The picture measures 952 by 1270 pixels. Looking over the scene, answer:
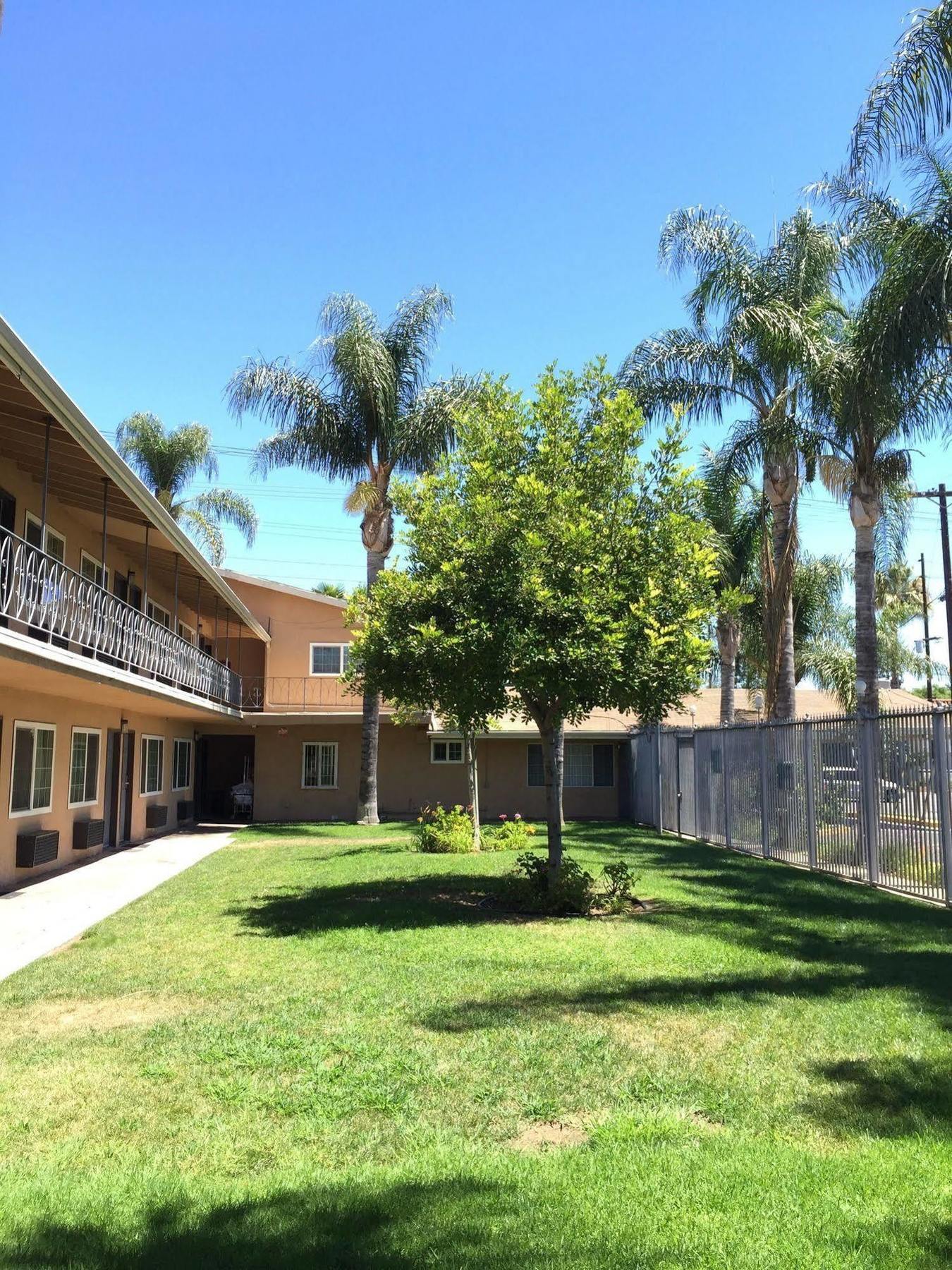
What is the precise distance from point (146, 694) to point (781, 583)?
408 inches

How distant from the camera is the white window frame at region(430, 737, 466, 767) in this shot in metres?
27.6

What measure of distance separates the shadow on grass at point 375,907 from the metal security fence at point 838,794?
440 centimetres

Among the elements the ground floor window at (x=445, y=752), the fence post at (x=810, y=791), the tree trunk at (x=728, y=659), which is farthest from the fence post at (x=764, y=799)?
the ground floor window at (x=445, y=752)

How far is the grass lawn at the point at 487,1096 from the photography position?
3621mm

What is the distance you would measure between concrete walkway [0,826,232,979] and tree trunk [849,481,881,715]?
11096 mm

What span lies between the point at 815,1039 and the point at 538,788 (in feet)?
72.7

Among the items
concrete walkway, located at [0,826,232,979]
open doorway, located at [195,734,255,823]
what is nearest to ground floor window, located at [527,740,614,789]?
open doorway, located at [195,734,255,823]

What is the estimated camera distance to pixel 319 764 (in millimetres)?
27953

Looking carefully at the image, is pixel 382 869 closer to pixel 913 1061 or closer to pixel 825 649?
pixel 913 1061

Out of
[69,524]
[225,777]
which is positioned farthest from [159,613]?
[225,777]

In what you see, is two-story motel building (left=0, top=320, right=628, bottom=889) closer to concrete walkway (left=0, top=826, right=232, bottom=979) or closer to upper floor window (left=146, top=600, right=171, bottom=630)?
upper floor window (left=146, top=600, right=171, bottom=630)

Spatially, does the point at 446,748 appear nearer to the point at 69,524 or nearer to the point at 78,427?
the point at 69,524

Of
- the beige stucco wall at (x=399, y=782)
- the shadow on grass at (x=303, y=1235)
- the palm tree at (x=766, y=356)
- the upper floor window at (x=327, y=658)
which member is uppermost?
the palm tree at (x=766, y=356)

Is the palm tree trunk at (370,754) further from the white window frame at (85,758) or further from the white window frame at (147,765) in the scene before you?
the white window frame at (85,758)
